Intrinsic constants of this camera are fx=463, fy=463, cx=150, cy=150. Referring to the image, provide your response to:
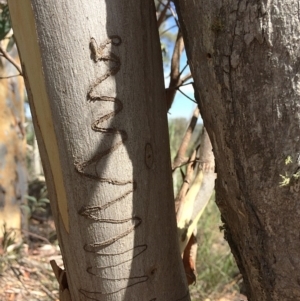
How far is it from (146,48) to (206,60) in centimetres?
12

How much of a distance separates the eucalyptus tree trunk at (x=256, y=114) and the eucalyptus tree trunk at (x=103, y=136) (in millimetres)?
89

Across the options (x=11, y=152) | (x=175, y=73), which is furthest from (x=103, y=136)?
(x=11, y=152)

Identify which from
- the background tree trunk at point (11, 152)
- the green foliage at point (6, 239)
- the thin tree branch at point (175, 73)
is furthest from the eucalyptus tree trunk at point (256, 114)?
the background tree trunk at point (11, 152)

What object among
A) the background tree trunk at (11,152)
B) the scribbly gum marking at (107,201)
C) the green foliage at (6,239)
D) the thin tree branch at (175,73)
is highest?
the background tree trunk at (11,152)

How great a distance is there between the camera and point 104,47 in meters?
0.66

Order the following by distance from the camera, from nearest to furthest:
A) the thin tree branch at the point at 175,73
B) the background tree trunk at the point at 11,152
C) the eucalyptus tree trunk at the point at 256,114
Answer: the eucalyptus tree trunk at the point at 256,114 → the thin tree branch at the point at 175,73 → the background tree trunk at the point at 11,152

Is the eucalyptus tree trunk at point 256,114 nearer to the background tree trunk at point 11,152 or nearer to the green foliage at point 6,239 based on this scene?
the green foliage at point 6,239

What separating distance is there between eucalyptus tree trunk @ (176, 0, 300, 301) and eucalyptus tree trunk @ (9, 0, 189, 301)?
3.5 inches

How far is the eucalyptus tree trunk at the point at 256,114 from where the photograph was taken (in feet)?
1.86

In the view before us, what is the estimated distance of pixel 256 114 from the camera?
1.95 feet

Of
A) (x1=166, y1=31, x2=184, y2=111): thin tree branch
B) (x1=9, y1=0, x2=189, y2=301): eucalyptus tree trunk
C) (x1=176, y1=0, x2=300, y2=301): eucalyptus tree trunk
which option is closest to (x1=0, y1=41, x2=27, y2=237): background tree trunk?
(x1=166, y1=31, x2=184, y2=111): thin tree branch

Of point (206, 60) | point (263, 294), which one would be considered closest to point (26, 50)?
point (206, 60)

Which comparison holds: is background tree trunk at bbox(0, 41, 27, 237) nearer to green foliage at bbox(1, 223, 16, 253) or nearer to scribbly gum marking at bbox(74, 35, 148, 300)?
green foliage at bbox(1, 223, 16, 253)

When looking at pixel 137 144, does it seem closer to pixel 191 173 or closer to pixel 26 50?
pixel 26 50
